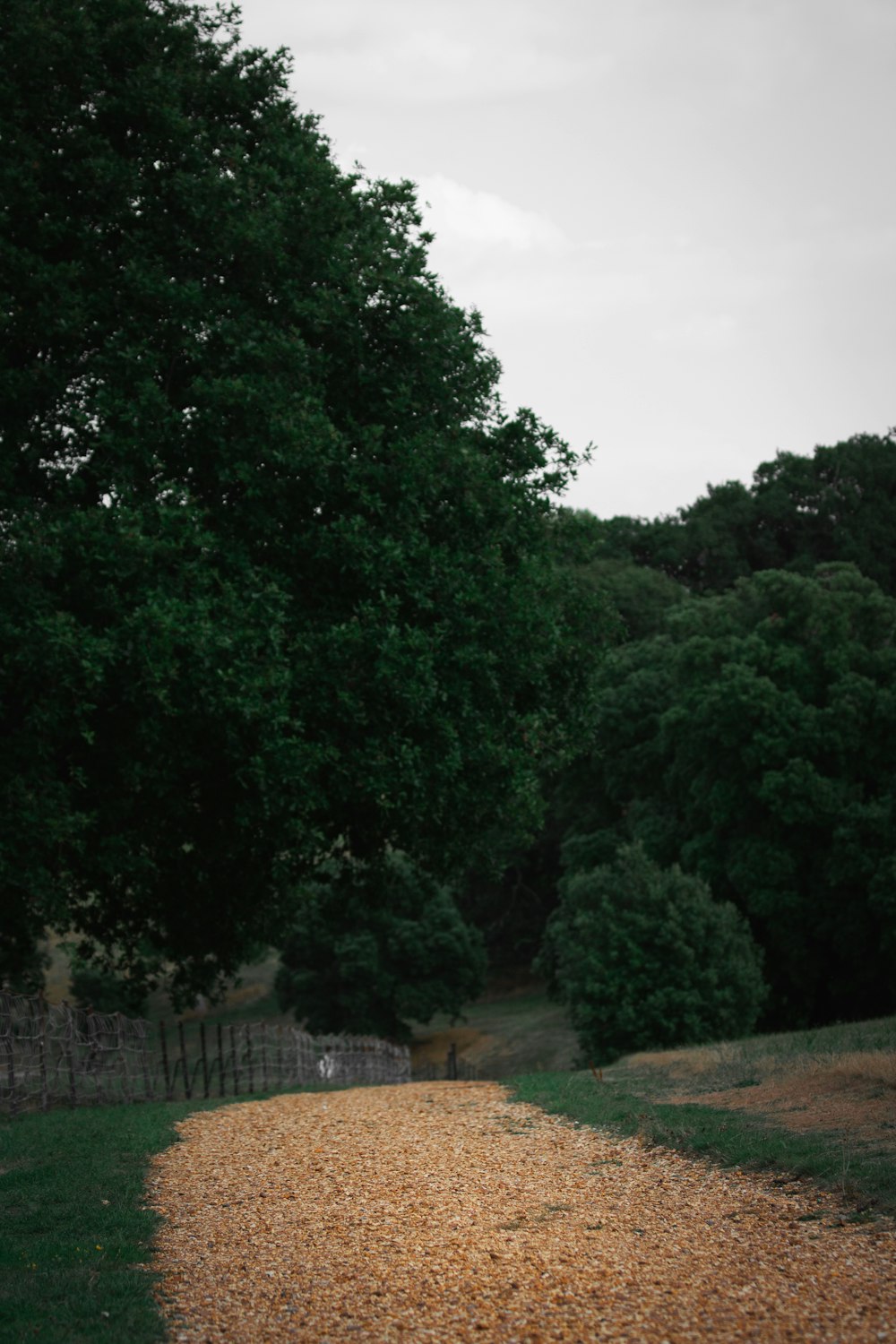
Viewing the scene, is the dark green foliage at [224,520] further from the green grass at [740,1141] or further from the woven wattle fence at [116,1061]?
the green grass at [740,1141]

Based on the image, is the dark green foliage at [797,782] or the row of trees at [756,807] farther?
the dark green foliage at [797,782]

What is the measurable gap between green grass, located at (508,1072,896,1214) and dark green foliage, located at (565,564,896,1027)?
18.0 metres

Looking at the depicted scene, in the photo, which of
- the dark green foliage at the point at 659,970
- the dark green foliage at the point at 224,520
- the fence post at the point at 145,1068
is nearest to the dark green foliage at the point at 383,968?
the dark green foliage at the point at 659,970

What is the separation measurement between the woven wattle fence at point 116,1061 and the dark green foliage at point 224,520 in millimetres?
1052

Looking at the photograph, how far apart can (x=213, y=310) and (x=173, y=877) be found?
6462mm

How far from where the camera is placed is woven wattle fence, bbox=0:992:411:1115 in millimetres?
14680

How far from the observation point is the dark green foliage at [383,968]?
43.8m

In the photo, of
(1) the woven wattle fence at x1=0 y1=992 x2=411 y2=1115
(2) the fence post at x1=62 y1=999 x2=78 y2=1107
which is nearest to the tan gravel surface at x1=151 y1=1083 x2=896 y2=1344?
(1) the woven wattle fence at x1=0 y1=992 x2=411 y2=1115

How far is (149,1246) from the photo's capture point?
6996 mm

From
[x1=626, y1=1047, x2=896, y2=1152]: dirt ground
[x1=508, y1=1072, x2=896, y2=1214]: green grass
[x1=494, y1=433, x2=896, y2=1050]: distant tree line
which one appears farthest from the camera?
[x1=494, y1=433, x2=896, y2=1050]: distant tree line

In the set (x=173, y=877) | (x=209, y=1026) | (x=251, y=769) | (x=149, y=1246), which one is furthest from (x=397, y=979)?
(x=149, y=1246)

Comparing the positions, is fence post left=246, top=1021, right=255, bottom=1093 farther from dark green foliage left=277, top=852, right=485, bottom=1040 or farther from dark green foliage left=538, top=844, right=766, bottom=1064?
dark green foliage left=277, top=852, right=485, bottom=1040

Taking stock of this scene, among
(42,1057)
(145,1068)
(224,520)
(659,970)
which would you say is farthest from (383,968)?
(224,520)

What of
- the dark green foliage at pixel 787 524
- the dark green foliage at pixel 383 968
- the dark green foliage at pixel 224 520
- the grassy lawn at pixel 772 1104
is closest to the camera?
the grassy lawn at pixel 772 1104
